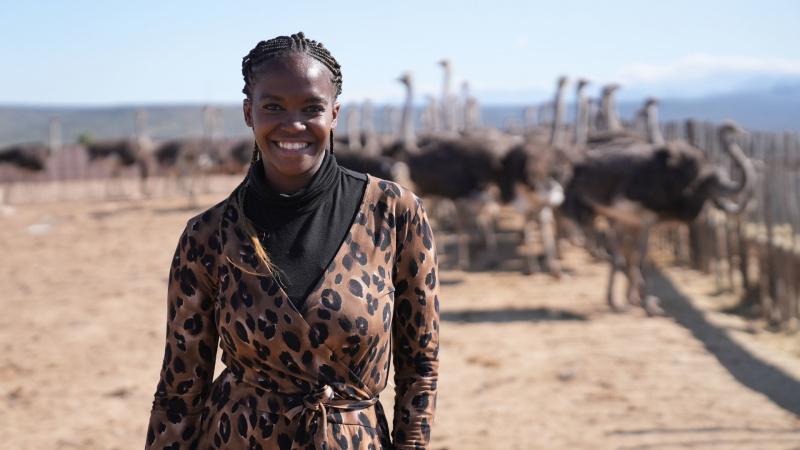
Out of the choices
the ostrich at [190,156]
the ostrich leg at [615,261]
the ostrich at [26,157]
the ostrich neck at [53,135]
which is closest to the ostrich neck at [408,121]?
the ostrich leg at [615,261]

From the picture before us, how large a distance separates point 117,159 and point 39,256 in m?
9.07

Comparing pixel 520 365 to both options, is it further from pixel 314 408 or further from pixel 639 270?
pixel 314 408

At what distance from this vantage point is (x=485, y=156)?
1053 centimetres

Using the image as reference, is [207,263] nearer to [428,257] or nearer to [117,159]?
[428,257]

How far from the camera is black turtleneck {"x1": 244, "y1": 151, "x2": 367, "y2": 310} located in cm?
187

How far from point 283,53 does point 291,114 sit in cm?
14

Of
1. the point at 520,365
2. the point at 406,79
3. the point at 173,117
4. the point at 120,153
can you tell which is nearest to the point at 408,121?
the point at 406,79

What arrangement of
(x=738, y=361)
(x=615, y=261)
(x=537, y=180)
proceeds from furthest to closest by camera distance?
(x=537, y=180)
(x=615, y=261)
(x=738, y=361)

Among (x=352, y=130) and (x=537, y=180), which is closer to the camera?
(x=537, y=180)

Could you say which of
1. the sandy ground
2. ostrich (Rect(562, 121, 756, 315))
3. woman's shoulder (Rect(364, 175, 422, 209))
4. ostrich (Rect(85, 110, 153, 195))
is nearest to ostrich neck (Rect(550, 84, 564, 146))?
the sandy ground

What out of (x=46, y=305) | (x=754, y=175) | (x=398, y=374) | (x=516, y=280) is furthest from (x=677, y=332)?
(x=46, y=305)

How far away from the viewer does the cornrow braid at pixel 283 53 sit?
1.88m

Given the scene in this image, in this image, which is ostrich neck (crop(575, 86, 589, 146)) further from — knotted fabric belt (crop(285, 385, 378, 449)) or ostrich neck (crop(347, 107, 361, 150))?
knotted fabric belt (crop(285, 385, 378, 449))

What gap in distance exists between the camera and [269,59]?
1871 millimetres
